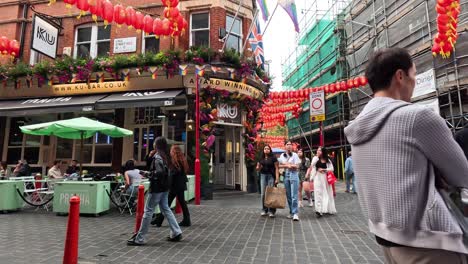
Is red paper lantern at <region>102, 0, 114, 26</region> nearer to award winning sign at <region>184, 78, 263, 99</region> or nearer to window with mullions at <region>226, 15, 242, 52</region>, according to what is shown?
award winning sign at <region>184, 78, 263, 99</region>

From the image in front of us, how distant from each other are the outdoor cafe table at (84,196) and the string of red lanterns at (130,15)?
14.8 ft

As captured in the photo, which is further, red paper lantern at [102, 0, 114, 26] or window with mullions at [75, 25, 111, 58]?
window with mullions at [75, 25, 111, 58]

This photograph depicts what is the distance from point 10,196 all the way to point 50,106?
509cm

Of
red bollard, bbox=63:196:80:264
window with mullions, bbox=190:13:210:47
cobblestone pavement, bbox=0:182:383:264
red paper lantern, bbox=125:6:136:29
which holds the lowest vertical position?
cobblestone pavement, bbox=0:182:383:264

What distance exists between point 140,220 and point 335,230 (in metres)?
3.88

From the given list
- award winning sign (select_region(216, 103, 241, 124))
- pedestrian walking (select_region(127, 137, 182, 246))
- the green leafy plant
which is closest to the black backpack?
pedestrian walking (select_region(127, 137, 182, 246))

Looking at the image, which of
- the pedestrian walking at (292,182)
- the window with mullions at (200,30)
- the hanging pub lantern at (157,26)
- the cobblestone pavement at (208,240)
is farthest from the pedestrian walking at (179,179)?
the window with mullions at (200,30)

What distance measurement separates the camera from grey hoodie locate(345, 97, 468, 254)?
1.24 meters

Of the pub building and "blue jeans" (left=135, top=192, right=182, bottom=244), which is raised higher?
the pub building

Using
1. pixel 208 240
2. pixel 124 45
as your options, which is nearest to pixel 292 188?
pixel 208 240

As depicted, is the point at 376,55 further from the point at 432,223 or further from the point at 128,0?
the point at 128,0

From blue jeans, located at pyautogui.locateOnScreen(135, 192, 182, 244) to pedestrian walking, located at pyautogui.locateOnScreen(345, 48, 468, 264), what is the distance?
4.40 metres

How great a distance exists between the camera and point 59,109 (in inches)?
489

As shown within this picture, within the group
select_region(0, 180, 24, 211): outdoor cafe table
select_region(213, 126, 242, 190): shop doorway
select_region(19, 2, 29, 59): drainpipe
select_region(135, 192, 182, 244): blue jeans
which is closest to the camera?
select_region(135, 192, 182, 244): blue jeans
